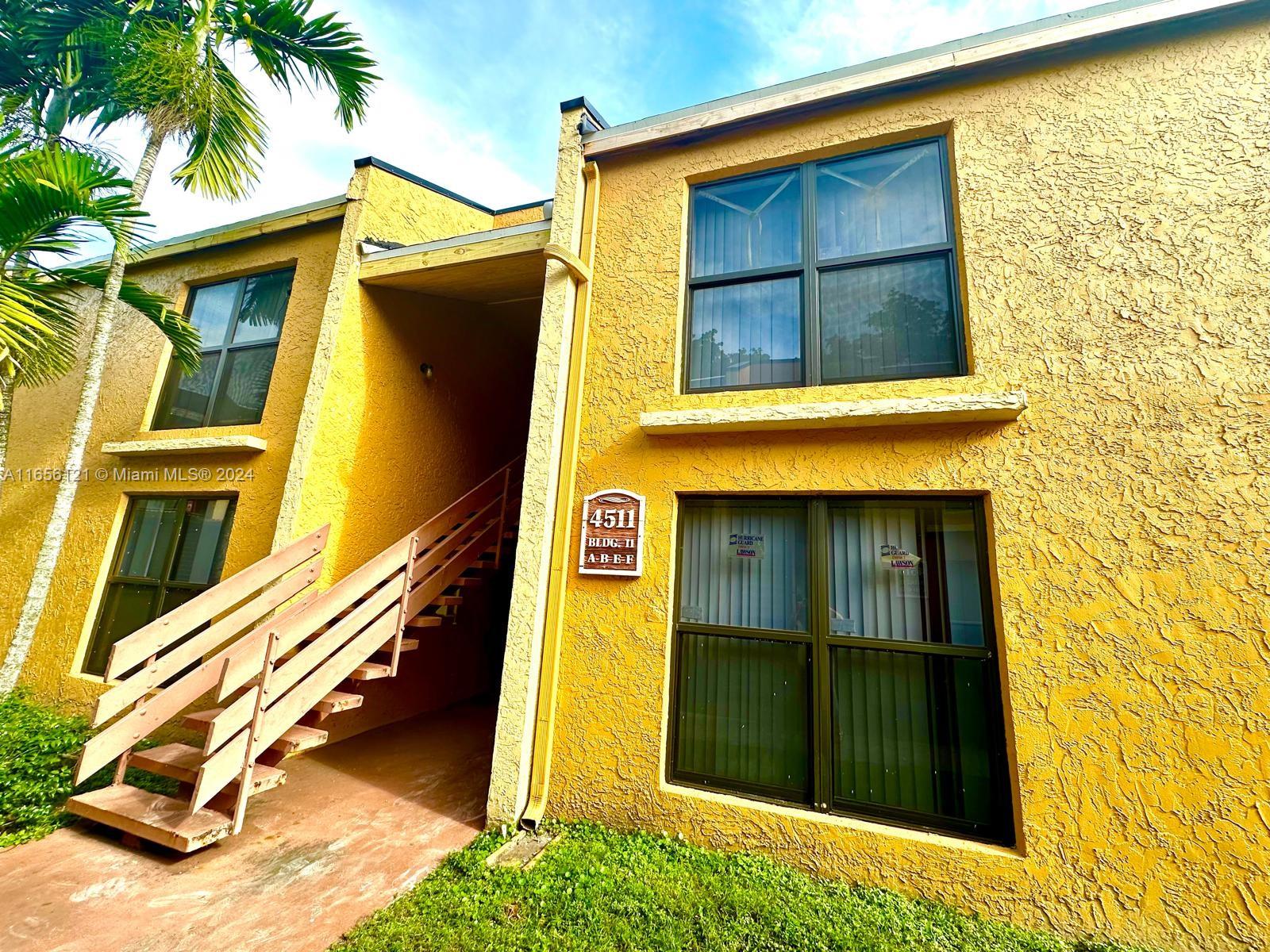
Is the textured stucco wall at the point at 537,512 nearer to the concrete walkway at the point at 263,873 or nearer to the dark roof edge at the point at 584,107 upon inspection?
the dark roof edge at the point at 584,107

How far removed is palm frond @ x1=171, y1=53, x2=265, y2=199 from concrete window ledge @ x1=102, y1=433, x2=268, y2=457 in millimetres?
2544

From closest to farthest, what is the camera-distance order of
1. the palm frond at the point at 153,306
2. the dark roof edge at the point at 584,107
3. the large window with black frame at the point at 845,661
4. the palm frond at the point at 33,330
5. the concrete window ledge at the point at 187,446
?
the large window with black frame at the point at 845,661 → the palm frond at the point at 33,330 → the dark roof edge at the point at 584,107 → the palm frond at the point at 153,306 → the concrete window ledge at the point at 187,446

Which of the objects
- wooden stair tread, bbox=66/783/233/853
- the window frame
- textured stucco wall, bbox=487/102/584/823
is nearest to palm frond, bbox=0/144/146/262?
the window frame

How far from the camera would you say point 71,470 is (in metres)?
4.58

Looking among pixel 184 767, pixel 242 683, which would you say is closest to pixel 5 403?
A: pixel 242 683

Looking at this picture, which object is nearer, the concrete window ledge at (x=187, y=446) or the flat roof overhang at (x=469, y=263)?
the flat roof overhang at (x=469, y=263)

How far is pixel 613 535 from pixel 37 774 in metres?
4.72

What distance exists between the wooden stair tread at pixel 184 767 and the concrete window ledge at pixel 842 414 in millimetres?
3509

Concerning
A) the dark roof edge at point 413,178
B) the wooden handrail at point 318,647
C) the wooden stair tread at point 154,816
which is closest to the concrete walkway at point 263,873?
the wooden stair tread at point 154,816

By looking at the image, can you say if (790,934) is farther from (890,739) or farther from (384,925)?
(384,925)

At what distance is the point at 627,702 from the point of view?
3553mm

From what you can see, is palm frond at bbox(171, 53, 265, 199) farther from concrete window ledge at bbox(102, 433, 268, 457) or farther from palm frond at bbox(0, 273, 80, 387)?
concrete window ledge at bbox(102, 433, 268, 457)

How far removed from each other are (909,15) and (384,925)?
7652mm

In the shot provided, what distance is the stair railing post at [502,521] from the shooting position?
566 cm
